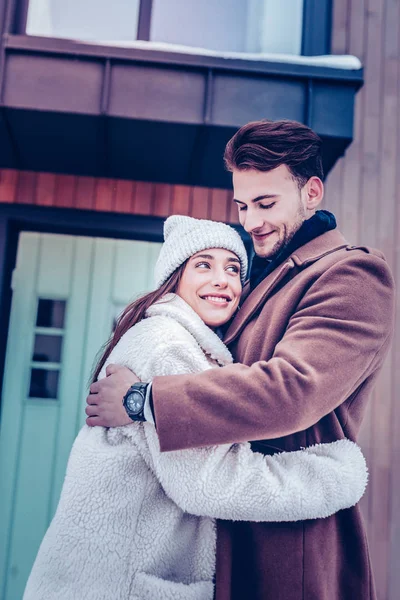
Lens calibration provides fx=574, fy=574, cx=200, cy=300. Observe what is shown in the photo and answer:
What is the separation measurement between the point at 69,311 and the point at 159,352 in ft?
10.00

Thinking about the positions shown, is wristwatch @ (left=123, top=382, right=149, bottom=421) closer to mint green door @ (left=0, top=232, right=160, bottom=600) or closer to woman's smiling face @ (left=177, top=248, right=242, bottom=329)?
woman's smiling face @ (left=177, top=248, right=242, bottom=329)

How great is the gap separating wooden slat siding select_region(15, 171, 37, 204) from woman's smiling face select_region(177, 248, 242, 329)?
6.69 feet

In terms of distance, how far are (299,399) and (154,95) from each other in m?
2.15

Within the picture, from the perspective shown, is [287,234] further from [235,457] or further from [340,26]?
[340,26]

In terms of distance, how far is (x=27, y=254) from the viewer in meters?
4.38

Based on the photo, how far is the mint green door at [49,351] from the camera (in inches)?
165

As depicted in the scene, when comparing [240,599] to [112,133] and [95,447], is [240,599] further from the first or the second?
[112,133]

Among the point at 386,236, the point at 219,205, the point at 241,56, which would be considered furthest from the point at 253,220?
the point at 386,236

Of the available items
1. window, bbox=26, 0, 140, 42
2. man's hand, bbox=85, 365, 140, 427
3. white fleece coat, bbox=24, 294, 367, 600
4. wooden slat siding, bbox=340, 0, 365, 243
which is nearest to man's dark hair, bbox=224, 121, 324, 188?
white fleece coat, bbox=24, 294, 367, 600

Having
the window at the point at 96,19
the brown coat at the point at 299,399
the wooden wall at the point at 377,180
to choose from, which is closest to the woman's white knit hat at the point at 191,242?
the brown coat at the point at 299,399

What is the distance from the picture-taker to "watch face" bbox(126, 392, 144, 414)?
1411 mm

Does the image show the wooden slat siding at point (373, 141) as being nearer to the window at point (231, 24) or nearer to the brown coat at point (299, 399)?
the window at point (231, 24)

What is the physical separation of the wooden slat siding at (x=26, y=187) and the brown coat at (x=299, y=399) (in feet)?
7.70

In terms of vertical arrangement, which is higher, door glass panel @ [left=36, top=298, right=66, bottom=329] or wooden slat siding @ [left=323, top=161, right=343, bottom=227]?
wooden slat siding @ [left=323, top=161, right=343, bottom=227]
